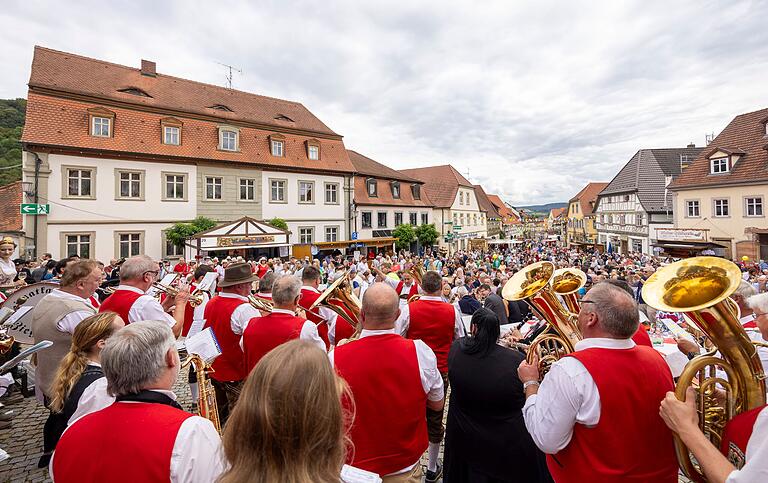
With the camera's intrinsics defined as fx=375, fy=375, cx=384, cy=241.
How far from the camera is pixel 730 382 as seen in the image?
1926mm

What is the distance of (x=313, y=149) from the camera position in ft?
87.8

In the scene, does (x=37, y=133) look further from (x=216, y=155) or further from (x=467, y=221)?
(x=467, y=221)

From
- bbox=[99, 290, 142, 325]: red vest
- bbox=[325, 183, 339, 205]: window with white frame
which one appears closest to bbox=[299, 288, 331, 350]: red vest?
bbox=[99, 290, 142, 325]: red vest

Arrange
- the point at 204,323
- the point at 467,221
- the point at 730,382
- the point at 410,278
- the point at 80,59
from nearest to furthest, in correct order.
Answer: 1. the point at 730,382
2. the point at 204,323
3. the point at 410,278
4. the point at 80,59
5. the point at 467,221

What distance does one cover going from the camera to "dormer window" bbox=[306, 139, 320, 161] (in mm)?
26544

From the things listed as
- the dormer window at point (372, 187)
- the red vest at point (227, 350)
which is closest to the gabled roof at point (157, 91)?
the dormer window at point (372, 187)

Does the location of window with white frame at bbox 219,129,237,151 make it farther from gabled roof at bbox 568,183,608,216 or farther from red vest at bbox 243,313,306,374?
gabled roof at bbox 568,183,608,216

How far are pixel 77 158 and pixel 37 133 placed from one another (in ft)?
5.52

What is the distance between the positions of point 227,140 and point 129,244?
8150mm

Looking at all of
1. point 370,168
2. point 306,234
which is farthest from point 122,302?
point 370,168

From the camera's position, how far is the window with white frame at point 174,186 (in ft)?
67.6

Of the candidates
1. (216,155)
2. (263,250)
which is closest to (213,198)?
(216,155)

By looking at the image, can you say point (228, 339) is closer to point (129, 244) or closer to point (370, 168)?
point (129, 244)

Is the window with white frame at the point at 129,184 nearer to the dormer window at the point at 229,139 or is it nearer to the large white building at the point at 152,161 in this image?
the large white building at the point at 152,161
